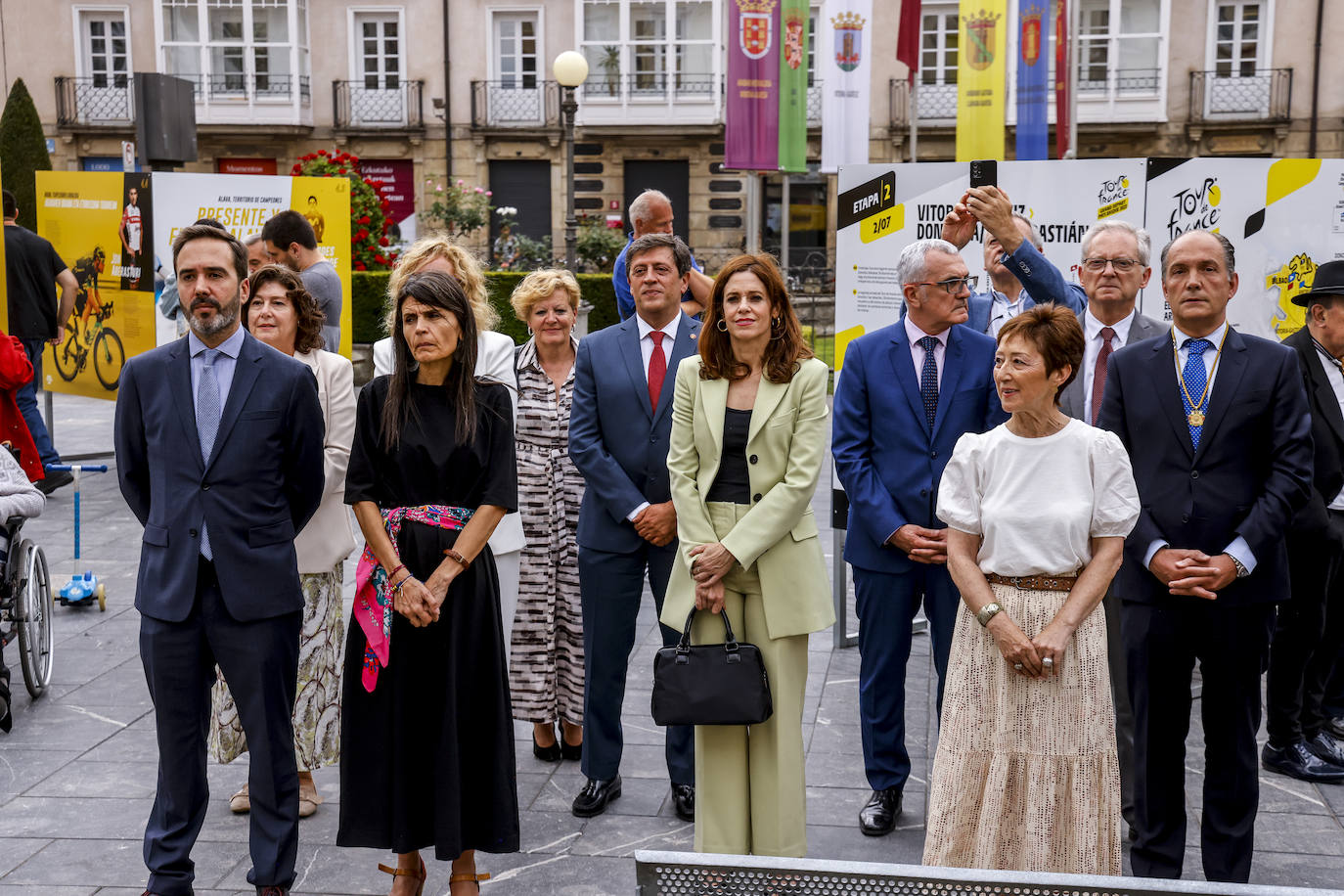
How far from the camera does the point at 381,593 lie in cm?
408

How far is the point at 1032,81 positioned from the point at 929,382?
15071mm

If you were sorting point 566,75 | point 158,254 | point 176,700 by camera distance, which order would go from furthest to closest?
point 566,75 < point 158,254 < point 176,700

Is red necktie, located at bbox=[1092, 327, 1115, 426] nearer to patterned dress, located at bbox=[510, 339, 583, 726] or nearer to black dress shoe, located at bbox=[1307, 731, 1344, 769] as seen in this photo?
black dress shoe, located at bbox=[1307, 731, 1344, 769]

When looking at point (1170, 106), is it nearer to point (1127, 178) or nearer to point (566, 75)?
point (566, 75)

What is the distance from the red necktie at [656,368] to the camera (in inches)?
198

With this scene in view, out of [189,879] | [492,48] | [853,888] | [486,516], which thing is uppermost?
[492,48]

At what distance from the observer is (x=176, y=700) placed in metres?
3.97

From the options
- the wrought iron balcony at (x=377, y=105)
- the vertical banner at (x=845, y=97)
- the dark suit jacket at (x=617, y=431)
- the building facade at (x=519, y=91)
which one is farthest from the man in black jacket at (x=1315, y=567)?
the wrought iron balcony at (x=377, y=105)

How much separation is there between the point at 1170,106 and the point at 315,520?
32.4 metres

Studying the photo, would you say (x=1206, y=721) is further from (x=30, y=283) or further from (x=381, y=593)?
(x=30, y=283)

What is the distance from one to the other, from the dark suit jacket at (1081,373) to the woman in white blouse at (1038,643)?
4.30 ft

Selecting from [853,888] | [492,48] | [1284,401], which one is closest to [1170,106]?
[492,48]

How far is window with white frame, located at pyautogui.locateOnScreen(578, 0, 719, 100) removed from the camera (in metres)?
34.2

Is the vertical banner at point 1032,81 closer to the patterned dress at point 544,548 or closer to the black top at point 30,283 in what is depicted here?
the black top at point 30,283
